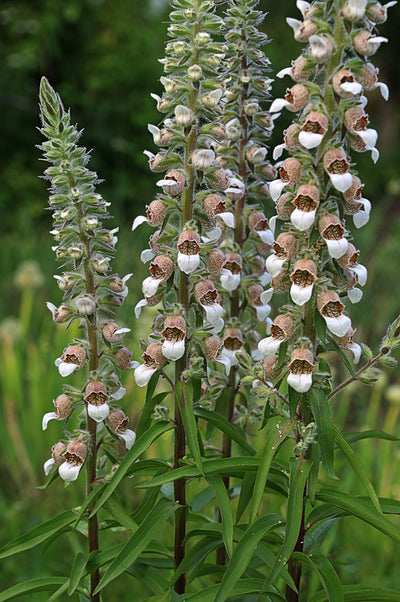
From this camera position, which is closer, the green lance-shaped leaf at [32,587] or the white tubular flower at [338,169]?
the white tubular flower at [338,169]

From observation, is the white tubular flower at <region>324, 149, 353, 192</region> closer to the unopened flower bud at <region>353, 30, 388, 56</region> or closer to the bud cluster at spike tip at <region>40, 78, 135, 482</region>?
the unopened flower bud at <region>353, 30, 388, 56</region>

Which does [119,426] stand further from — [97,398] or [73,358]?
[73,358]

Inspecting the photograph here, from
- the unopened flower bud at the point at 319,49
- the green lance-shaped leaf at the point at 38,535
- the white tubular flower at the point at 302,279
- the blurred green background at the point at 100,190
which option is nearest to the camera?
the unopened flower bud at the point at 319,49

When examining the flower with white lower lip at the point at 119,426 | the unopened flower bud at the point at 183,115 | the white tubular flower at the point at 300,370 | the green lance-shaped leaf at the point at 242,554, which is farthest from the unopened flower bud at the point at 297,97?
the green lance-shaped leaf at the point at 242,554

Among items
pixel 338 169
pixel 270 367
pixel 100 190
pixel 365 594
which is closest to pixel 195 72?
pixel 338 169

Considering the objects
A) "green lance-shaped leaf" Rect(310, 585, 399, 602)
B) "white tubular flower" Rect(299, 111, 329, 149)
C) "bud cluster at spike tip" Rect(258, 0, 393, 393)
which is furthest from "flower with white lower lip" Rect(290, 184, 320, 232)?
"green lance-shaped leaf" Rect(310, 585, 399, 602)

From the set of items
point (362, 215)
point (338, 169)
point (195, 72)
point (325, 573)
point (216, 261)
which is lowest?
point (325, 573)

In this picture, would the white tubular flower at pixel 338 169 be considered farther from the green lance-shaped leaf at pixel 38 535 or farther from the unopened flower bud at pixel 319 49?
the green lance-shaped leaf at pixel 38 535
